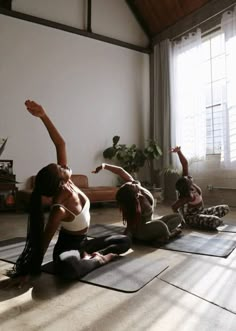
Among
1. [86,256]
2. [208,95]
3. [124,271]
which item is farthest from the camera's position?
[208,95]

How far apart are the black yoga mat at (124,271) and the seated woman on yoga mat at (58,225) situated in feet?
0.25

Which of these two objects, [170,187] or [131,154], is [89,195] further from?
[170,187]

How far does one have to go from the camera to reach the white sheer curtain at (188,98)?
5.20m

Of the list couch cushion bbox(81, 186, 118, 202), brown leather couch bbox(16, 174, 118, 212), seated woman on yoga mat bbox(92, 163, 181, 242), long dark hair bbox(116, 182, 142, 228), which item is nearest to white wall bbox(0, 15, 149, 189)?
brown leather couch bbox(16, 174, 118, 212)

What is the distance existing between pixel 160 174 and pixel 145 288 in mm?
4596

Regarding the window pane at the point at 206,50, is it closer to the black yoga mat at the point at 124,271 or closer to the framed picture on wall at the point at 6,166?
the framed picture on wall at the point at 6,166

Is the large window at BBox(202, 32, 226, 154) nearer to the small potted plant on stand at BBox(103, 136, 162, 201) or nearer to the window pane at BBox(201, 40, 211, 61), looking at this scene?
the window pane at BBox(201, 40, 211, 61)

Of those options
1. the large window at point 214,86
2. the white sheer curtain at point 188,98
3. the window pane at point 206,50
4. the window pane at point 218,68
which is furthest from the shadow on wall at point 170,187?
the window pane at point 206,50

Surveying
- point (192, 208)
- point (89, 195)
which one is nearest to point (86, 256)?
point (192, 208)

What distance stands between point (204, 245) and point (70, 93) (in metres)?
4.04

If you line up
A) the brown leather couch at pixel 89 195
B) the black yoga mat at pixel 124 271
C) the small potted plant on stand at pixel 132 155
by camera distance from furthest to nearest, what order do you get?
1. the small potted plant on stand at pixel 132 155
2. the brown leather couch at pixel 89 195
3. the black yoga mat at pixel 124 271

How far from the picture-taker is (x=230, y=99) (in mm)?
4684

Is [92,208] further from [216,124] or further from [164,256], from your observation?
[164,256]

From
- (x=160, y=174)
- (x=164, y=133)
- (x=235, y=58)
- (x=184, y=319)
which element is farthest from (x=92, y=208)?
(x=184, y=319)
